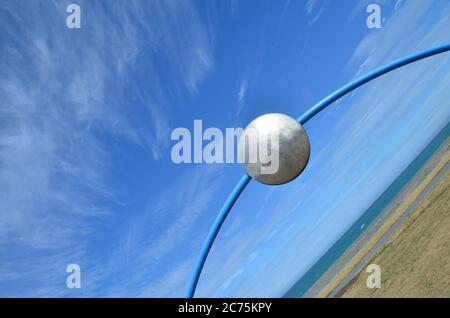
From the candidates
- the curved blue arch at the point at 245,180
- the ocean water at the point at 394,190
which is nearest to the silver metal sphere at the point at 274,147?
the curved blue arch at the point at 245,180

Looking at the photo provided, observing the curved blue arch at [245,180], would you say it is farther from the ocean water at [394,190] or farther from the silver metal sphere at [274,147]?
the ocean water at [394,190]

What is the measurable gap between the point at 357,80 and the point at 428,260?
21955 mm

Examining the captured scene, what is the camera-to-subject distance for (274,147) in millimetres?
9180

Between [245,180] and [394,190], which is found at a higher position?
[394,190]

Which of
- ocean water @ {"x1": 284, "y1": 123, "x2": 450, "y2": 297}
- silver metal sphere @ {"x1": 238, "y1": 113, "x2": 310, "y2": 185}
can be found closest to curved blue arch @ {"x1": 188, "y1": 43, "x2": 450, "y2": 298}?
silver metal sphere @ {"x1": 238, "y1": 113, "x2": 310, "y2": 185}

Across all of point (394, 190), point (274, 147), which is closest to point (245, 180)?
point (274, 147)

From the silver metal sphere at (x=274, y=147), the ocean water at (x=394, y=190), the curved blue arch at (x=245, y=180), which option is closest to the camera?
the silver metal sphere at (x=274, y=147)

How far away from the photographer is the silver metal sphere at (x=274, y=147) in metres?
9.17

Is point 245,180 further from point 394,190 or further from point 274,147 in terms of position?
point 394,190

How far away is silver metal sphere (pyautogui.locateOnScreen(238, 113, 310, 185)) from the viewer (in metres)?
9.17

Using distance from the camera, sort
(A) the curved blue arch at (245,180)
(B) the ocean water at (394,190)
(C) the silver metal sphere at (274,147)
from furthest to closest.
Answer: (B) the ocean water at (394,190), (A) the curved blue arch at (245,180), (C) the silver metal sphere at (274,147)
